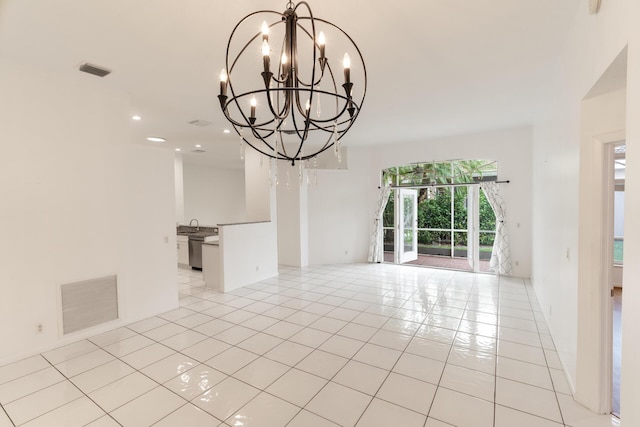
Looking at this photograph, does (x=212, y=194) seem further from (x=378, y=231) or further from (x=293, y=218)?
(x=378, y=231)

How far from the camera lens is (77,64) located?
2992 mm

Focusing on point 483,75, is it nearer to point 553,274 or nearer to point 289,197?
point 553,274

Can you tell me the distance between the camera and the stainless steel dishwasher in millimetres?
6609

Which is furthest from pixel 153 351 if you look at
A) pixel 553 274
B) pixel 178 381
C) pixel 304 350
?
pixel 553 274

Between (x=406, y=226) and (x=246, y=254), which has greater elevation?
(x=406, y=226)

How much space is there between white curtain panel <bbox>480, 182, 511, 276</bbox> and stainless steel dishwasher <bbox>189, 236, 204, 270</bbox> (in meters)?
6.52

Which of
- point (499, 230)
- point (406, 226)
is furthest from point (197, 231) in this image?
point (499, 230)

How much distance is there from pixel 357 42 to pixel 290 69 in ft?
4.69

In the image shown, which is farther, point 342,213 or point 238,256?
point 342,213

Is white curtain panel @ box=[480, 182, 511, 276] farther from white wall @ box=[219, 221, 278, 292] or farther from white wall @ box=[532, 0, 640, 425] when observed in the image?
white wall @ box=[219, 221, 278, 292]

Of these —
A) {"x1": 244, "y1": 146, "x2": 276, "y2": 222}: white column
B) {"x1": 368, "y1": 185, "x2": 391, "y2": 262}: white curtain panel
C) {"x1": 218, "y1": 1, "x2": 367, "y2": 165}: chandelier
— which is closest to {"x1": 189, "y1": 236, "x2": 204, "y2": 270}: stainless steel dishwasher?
{"x1": 244, "y1": 146, "x2": 276, "y2": 222}: white column

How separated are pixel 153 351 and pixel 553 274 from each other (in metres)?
4.46

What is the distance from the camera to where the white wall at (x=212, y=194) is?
9.67 meters

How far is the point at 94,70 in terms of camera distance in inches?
123
